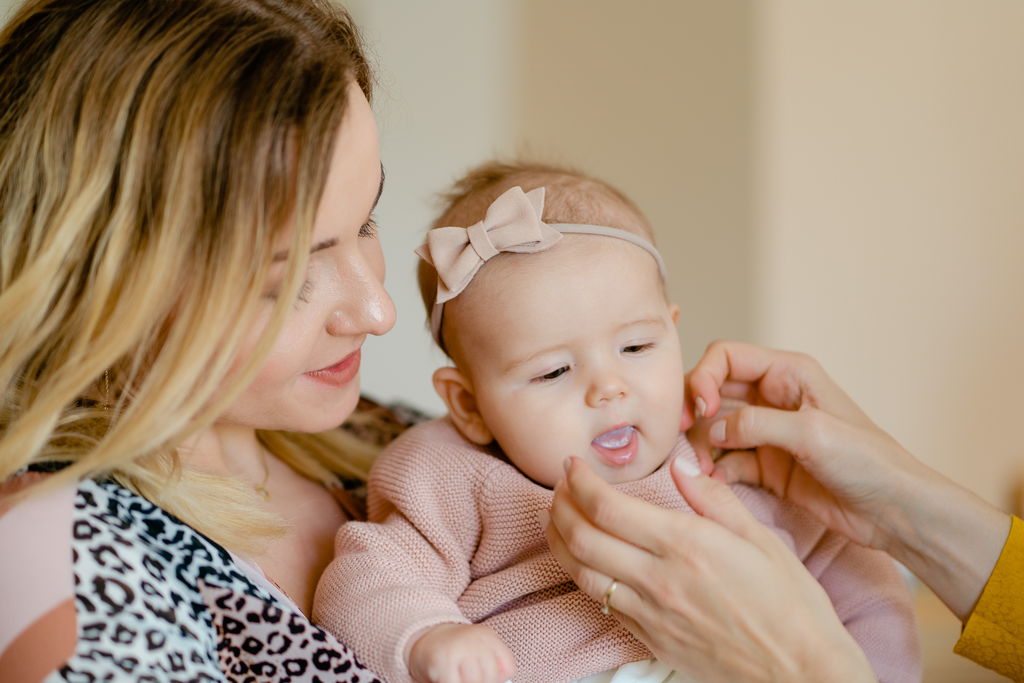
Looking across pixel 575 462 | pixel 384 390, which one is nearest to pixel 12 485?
pixel 575 462

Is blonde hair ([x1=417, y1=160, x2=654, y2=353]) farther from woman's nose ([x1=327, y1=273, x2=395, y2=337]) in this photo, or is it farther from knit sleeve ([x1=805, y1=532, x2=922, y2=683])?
knit sleeve ([x1=805, y1=532, x2=922, y2=683])

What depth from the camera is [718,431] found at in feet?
5.47

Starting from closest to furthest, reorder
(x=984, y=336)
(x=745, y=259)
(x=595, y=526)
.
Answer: (x=595, y=526) < (x=984, y=336) < (x=745, y=259)

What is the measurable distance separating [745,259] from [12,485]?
2.71m

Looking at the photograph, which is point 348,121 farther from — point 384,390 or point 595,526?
point 384,390

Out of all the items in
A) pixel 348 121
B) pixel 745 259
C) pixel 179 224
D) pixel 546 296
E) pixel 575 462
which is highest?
pixel 348 121

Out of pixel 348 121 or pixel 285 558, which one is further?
pixel 285 558

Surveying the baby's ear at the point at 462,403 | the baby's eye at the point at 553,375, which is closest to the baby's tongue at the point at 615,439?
the baby's eye at the point at 553,375

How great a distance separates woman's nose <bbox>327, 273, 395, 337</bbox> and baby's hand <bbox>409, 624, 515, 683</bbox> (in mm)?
454

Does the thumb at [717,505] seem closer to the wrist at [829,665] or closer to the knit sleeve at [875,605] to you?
the wrist at [829,665]

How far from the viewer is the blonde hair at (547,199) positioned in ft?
5.32

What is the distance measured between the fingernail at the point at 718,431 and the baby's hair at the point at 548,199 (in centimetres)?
35

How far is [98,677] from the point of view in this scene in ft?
3.38

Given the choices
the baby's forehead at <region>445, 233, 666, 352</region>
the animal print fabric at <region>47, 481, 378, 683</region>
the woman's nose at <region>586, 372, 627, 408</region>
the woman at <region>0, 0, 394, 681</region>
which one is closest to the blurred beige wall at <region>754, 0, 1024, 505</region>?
the baby's forehead at <region>445, 233, 666, 352</region>
